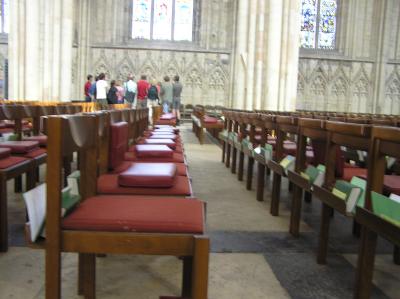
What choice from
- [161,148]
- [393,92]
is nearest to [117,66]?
[393,92]

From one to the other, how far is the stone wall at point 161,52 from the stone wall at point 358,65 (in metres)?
3.53

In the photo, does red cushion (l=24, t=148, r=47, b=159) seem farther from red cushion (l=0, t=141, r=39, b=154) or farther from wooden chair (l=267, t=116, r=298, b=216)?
wooden chair (l=267, t=116, r=298, b=216)

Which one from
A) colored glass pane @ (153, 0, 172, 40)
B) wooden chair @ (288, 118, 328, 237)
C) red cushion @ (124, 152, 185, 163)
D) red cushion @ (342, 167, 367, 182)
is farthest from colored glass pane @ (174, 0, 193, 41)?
red cushion @ (342, 167, 367, 182)

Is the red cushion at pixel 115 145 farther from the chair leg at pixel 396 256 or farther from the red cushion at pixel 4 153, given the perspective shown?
the chair leg at pixel 396 256

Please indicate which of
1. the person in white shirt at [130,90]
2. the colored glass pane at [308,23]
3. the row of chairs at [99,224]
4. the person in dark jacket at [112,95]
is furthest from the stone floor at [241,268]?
the colored glass pane at [308,23]

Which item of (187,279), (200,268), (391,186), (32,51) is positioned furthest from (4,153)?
(32,51)

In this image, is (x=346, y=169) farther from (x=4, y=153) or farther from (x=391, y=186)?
(x=4, y=153)

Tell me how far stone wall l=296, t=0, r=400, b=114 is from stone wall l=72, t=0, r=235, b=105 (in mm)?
3529

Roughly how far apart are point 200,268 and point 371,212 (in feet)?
2.70

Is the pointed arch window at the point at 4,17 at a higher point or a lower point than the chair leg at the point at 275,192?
higher

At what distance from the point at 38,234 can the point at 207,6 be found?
19.6 meters

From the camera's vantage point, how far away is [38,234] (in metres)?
1.70

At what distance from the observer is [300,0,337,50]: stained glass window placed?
20750 millimetres

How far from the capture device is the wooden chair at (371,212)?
186 centimetres
